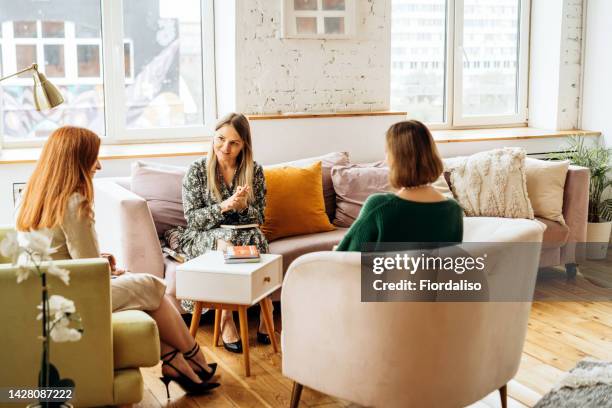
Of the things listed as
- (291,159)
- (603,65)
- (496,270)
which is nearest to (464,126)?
(603,65)

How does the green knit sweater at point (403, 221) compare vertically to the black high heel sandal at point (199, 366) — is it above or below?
above

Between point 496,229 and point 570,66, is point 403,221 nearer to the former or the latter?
point 496,229

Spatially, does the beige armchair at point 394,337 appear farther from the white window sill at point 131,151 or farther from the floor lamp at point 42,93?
the white window sill at point 131,151

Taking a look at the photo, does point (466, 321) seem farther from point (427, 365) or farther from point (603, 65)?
point (603, 65)

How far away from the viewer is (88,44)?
509 cm

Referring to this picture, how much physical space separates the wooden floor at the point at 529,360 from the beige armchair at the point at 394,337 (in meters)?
0.59

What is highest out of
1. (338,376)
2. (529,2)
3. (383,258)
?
(529,2)

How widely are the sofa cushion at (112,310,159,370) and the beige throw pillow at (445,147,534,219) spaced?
2671 millimetres

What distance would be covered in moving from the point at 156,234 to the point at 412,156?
1772 millimetres

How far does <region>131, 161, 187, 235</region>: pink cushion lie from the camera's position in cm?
434

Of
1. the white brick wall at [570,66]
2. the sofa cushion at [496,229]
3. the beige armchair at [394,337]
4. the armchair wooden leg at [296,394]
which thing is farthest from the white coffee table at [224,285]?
the white brick wall at [570,66]

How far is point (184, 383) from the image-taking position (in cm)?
328

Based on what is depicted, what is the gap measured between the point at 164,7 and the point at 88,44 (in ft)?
1.82

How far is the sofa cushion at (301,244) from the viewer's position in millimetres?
4289
